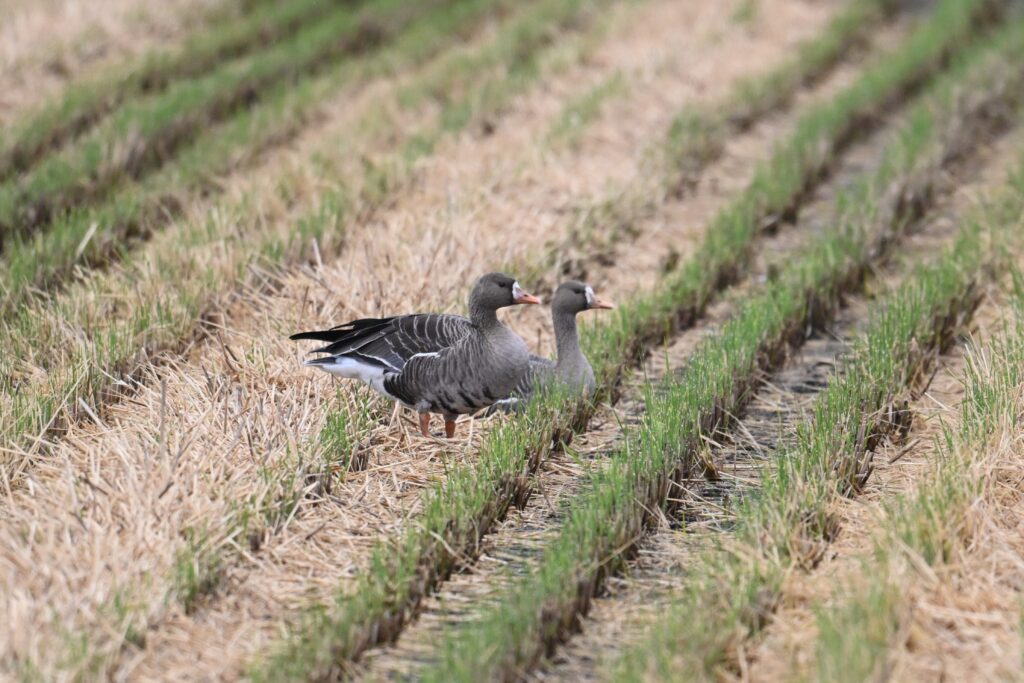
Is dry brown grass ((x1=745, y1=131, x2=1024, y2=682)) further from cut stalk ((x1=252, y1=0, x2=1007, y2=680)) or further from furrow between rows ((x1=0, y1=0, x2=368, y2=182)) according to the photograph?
furrow between rows ((x1=0, y1=0, x2=368, y2=182))

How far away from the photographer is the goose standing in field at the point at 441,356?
613cm

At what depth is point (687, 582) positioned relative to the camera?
15.6 ft

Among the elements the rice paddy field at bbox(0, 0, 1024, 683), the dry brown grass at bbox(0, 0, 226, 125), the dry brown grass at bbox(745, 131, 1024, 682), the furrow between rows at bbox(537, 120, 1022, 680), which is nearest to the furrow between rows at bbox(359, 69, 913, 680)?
the rice paddy field at bbox(0, 0, 1024, 683)

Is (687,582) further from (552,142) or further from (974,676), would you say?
(552,142)

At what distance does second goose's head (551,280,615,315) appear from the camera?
6430mm

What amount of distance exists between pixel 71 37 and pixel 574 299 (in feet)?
28.6

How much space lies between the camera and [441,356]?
6.16 m

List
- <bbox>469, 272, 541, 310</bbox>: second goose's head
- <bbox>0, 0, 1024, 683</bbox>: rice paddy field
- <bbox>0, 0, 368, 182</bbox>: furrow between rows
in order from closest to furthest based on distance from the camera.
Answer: <bbox>0, 0, 1024, 683</bbox>: rice paddy field
<bbox>469, 272, 541, 310</bbox>: second goose's head
<bbox>0, 0, 368, 182</bbox>: furrow between rows

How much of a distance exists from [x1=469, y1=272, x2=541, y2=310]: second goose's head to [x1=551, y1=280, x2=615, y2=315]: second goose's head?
0.22 metres

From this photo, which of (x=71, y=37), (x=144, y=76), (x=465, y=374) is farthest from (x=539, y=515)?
(x=71, y=37)

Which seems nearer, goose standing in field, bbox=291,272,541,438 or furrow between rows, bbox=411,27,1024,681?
furrow between rows, bbox=411,27,1024,681

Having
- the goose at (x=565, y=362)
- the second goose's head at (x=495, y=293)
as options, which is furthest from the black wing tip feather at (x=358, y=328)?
the goose at (x=565, y=362)

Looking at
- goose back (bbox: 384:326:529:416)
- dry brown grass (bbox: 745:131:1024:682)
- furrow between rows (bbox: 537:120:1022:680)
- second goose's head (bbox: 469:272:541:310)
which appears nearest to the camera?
dry brown grass (bbox: 745:131:1024:682)

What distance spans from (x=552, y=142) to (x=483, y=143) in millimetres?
572
